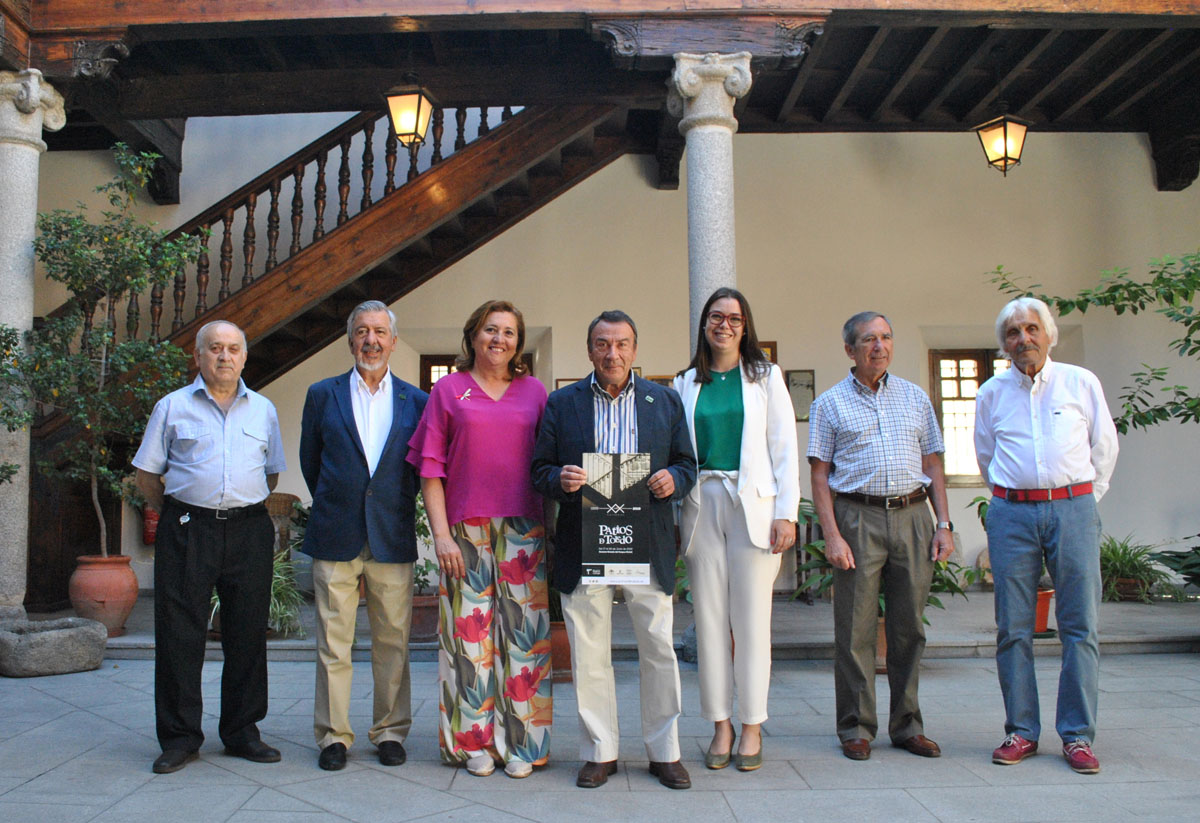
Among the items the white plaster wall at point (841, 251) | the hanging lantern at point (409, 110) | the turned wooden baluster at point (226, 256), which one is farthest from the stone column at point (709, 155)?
the turned wooden baluster at point (226, 256)

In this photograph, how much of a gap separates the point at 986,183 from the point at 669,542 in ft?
24.2

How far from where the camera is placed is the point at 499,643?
11.9 feet

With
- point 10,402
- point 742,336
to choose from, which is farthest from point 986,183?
point 10,402

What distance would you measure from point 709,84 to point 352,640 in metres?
4.11

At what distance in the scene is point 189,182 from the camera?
29.9ft

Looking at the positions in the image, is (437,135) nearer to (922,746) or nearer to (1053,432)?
(1053,432)

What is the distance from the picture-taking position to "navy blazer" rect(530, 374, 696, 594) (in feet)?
11.3

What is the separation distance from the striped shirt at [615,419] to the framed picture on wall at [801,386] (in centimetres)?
576

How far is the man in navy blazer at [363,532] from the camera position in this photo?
146 inches

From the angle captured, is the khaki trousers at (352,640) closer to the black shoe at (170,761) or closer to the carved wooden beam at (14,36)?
the black shoe at (170,761)

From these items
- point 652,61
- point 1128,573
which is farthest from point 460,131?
point 1128,573

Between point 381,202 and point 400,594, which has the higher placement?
point 381,202

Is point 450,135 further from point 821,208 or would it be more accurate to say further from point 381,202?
point 821,208

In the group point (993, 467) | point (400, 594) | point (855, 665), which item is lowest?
point (855, 665)
